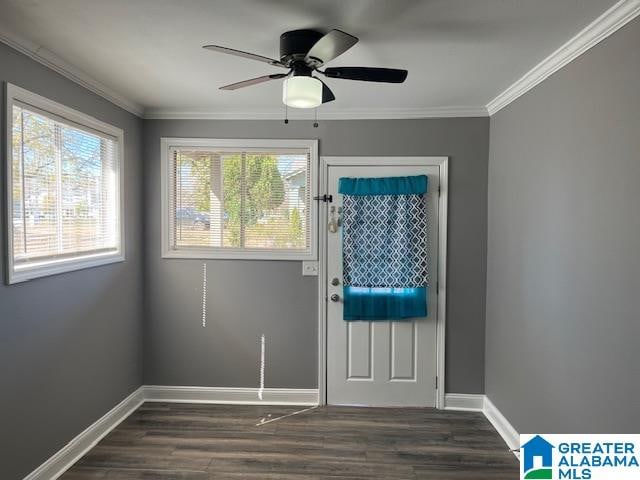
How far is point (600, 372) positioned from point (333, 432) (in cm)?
180

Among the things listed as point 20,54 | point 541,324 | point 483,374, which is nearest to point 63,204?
point 20,54

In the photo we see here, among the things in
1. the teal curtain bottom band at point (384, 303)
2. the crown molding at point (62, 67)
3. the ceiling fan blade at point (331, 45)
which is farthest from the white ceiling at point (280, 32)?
the teal curtain bottom band at point (384, 303)

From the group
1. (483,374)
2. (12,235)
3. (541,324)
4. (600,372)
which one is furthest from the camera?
(483,374)

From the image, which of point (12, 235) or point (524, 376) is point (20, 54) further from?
point (524, 376)

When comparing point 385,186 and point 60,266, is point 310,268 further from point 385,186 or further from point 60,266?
point 60,266

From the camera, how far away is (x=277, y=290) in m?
3.30

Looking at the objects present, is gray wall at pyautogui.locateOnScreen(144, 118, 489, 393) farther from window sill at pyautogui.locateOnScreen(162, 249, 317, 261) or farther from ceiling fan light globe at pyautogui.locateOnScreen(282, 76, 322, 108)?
ceiling fan light globe at pyautogui.locateOnScreen(282, 76, 322, 108)

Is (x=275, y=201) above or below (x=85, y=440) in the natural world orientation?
above

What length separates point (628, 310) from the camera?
5.35 ft

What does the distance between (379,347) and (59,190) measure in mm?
2583

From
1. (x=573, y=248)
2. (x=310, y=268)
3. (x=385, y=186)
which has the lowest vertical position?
(x=310, y=268)

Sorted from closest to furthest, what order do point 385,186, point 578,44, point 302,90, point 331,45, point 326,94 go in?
point 331,45 → point 302,90 → point 578,44 → point 326,94 → point 385,186

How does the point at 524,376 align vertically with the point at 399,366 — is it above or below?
above

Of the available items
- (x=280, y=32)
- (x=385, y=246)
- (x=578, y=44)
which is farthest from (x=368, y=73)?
(x=385, y=246)
